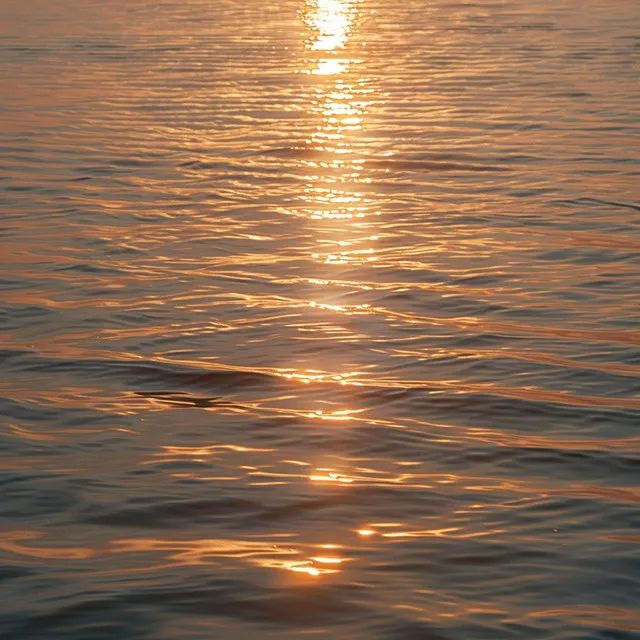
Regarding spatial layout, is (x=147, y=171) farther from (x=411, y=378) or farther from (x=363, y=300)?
(x=411, y=378)

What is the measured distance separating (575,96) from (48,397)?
43.5 feet

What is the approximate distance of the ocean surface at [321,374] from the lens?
5.55 m

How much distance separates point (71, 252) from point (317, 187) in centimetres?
337

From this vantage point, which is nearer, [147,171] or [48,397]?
[48,397]

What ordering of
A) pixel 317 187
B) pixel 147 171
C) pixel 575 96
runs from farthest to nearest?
pixel 575 96 → pixel 147 171 → pixel 317 187

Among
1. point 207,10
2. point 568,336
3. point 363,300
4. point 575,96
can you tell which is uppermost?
point 207,10

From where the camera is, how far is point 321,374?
8148 millimetres

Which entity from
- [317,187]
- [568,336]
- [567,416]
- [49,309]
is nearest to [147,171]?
[317,187]

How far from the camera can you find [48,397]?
7754mm

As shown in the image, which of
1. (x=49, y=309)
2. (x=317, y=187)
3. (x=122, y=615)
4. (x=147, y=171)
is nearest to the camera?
(x=122, y=615)

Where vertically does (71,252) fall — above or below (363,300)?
above

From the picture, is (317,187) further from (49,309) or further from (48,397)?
(48,397)

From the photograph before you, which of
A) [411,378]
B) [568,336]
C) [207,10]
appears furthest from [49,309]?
[207,10]

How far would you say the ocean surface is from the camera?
555 cm
